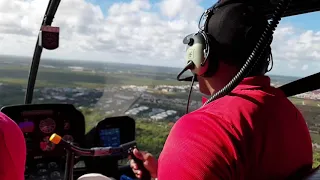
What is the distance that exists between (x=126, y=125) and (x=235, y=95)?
5.59 feet

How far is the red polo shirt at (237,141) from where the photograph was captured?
1.13 meters

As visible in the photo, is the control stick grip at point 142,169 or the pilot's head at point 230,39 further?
the control stick grip at point 142,169

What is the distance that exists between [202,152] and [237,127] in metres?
0.12

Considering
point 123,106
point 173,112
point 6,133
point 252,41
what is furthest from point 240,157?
point 123,106

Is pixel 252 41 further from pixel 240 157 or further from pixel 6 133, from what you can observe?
pixel 6 133

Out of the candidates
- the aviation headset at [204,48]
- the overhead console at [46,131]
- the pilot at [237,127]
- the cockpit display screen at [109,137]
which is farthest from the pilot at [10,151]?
the cockpit display screen at [109,137]

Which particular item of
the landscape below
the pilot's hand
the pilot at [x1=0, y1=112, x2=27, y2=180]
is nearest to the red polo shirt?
the pilot at [x1=0, y1=112, x2=27, y2=180]

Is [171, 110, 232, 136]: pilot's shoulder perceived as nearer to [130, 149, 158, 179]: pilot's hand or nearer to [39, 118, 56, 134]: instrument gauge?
[130, 149, 158, 179]: pilot's hand

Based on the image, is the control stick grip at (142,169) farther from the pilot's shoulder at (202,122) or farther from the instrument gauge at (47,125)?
the instrument gauge at (47,125)

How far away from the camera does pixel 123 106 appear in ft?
9.34

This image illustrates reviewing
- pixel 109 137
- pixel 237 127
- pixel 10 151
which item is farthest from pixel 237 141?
pixel 109 137

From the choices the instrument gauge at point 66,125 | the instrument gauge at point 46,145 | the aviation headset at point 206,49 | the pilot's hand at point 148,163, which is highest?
the aviation headset at point 206,49

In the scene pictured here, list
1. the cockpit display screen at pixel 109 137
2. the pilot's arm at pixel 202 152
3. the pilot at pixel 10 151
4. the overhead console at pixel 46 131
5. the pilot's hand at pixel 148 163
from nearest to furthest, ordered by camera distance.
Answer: the pilot's arm at pixel 202 152 < the pilot at pixel 10 151 < the pilot's hand at pixel 148 163 < the overhead console at pixel 46 131 < the cockpit display screen at pixel 109 137

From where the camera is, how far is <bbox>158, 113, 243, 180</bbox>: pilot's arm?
112 cm
